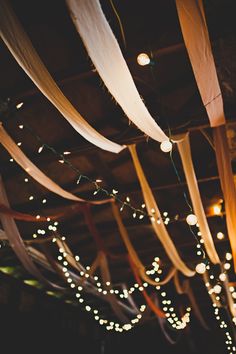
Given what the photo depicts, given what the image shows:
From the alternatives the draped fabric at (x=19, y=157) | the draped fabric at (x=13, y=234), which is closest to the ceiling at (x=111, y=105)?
the draped fabric at (x=19, y=157)

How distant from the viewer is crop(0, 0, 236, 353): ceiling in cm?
294

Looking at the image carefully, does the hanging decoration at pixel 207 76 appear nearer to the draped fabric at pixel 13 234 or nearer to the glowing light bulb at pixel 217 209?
the glowing light bulb at pixel 217 209

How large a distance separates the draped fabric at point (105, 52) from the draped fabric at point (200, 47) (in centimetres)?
40

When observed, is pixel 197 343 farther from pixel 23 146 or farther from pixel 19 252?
pixel 23 146

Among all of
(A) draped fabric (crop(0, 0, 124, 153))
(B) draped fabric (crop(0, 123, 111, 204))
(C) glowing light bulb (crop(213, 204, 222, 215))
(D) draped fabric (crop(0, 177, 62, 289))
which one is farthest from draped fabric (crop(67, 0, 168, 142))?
(C) glowing light bulb (crop(213, 204, 222, 215))

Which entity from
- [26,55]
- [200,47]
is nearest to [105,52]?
[26,55]

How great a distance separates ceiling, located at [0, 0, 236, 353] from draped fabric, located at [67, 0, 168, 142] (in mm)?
332

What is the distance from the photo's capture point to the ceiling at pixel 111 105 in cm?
294

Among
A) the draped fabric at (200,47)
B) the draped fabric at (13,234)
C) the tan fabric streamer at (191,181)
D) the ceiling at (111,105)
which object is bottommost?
the draped fabric at (13,234)

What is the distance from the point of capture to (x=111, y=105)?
3871 mm

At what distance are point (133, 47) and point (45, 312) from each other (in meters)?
6.11

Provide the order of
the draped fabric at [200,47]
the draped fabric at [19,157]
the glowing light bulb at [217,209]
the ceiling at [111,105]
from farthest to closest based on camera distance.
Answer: the glowing light bulb at [217,209] → the ceiling at [111,105] → the draped fabric at [19,157] → the draped fabric at [200,47]

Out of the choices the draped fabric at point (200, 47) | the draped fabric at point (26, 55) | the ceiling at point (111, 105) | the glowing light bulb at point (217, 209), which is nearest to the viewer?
the draped fabric at point (26, 55)

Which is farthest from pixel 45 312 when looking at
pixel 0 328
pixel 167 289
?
pixel 167 289
